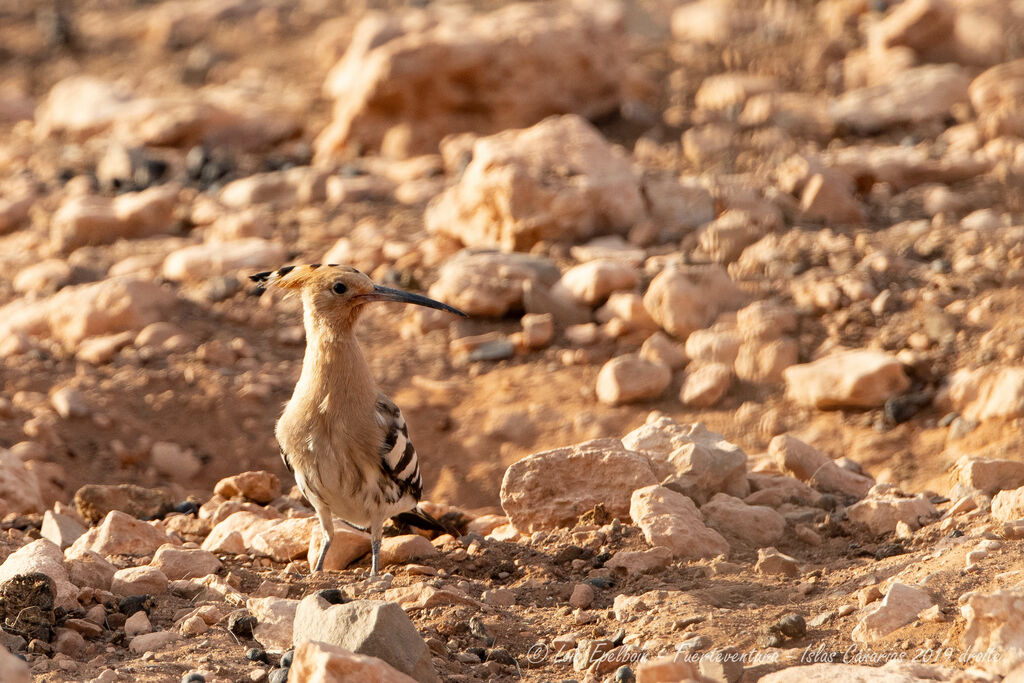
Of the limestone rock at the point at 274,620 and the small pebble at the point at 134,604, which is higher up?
the limestone rock at the point at 274,620

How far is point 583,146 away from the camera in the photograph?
8734 millimetres

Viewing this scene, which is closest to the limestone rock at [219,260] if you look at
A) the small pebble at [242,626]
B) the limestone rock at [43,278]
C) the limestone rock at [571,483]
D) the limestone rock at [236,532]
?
the limestone rock at [43,278]

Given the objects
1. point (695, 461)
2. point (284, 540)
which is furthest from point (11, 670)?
point (695, 461)

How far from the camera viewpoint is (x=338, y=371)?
531cm

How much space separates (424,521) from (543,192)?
3412 millimetres

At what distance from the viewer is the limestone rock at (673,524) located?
4.82 metres

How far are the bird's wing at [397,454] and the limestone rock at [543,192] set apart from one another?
318 cm

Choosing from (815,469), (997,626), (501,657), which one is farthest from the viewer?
(815,469)

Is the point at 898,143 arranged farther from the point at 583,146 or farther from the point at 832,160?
the point at 583,146

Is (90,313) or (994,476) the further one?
(90,313)

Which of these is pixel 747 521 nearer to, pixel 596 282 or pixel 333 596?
pixel 333 596

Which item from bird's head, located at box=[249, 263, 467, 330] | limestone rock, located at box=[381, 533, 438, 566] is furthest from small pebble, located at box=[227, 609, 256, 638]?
bird's head, located at box=[249, 263, 467, 330]

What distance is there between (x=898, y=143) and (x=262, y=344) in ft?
17.9

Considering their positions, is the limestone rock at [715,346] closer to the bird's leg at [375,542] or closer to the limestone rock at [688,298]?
the limestone rock at [688,298]
